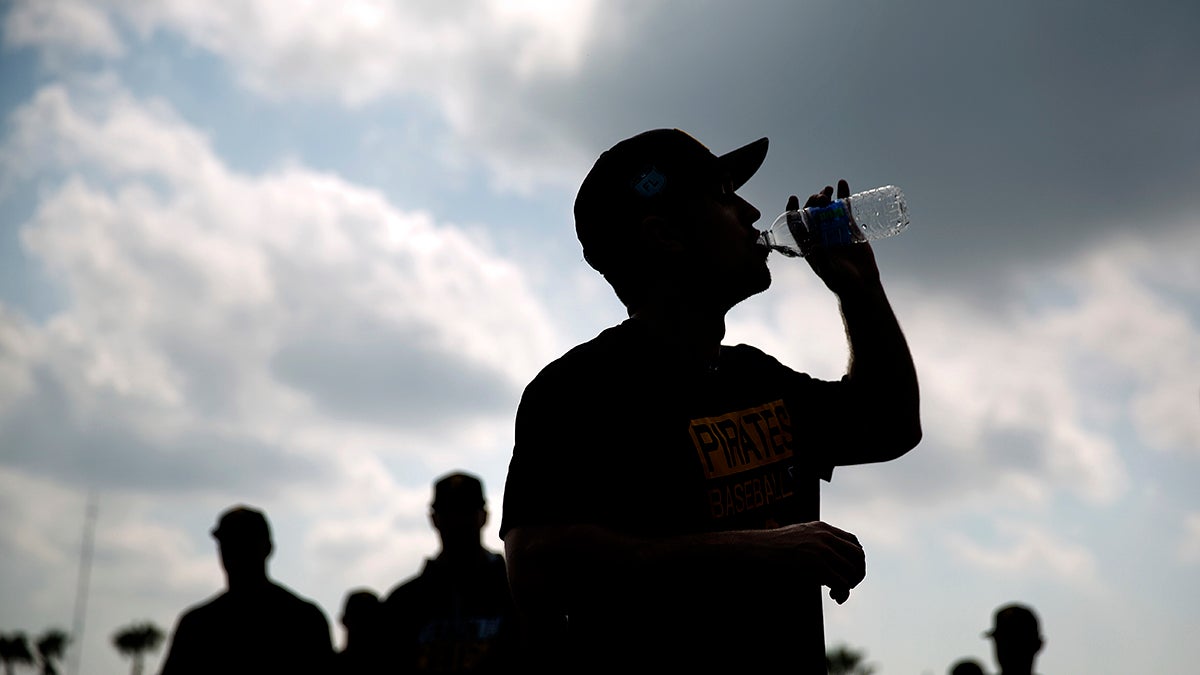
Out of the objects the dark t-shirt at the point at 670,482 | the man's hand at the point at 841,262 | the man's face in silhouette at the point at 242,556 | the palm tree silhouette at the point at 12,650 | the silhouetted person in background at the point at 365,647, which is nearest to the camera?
the dark t-shirt at the point at 670,482

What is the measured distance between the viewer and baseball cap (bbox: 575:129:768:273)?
3775 mm

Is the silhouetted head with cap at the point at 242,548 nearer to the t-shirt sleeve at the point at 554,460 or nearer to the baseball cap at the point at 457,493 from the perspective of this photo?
the baseball cap at the point at 457,493

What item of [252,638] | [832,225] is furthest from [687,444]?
[252,638]

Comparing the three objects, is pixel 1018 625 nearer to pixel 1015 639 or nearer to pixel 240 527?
pixel 1015 639

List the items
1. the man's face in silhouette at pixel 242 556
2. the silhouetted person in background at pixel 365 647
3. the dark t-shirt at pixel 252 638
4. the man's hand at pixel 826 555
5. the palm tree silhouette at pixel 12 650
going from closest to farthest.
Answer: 1. the man's hand at pixel 826 555
2. the dark t-shirt at pixel 252 638
3. the man's face in silhouette at pixel 242 556
4. the silhouetted person in background at pixel 365 647
5. the palm tree silhouette at pixel 12 650

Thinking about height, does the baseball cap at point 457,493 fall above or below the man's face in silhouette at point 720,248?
above

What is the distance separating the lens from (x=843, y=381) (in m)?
3.94

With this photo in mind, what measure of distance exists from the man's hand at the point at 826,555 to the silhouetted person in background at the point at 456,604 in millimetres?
5090

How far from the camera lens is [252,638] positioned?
7.89 metres

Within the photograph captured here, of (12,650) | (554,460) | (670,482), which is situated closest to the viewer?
(554,460)

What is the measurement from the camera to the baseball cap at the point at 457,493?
8.51 metres

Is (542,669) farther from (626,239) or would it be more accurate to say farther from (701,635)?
(626,239)

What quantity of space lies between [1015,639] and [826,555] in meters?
6.15

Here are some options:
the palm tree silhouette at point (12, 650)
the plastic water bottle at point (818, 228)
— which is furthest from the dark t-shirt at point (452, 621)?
the palm tree silhouette at point (12, 650)
